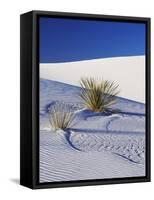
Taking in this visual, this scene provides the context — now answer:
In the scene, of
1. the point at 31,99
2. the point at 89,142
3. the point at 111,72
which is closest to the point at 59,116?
the point at 31,99

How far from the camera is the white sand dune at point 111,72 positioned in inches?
397

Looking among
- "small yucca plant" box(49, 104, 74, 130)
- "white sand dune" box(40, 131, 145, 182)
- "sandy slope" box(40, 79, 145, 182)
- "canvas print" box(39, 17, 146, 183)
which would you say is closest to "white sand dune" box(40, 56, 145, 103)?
"canvas print" box(39, 17, 146, 183)

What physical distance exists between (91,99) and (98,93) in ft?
0.47

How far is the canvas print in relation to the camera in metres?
10.0

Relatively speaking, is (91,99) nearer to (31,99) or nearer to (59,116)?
(59,116)

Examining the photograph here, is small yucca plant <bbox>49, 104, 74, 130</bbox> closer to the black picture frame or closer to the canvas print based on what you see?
the canvas print

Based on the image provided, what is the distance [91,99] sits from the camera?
1031 cm

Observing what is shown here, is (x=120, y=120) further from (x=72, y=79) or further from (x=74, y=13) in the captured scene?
(x=74, y=13)

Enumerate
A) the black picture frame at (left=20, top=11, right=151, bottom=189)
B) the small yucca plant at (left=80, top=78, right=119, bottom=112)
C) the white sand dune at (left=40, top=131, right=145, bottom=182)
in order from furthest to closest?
the small yucca plant at (left=80, top=78, right=119, bottom=112), the white sand dune at (left=40, top=131, right=145, bottom=182), the black picture frame at (left=20, top=11, right=151, bottom=189)

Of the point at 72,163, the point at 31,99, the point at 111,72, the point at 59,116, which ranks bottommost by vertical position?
the point at 72,163

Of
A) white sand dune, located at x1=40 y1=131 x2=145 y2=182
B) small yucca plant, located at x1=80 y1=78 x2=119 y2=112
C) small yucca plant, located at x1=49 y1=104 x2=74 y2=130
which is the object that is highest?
small yucca plant, located at x1=80 y1=78 x2=119 y2=112

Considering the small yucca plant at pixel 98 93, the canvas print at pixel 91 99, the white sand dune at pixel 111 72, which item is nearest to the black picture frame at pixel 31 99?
the canvas print at pixel 91 99

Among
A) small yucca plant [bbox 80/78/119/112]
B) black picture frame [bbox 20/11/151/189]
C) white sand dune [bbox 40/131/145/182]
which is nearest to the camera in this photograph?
black picture frame [bbox 20/11/151/189]

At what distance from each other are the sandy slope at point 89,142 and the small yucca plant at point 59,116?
0.06 metres
